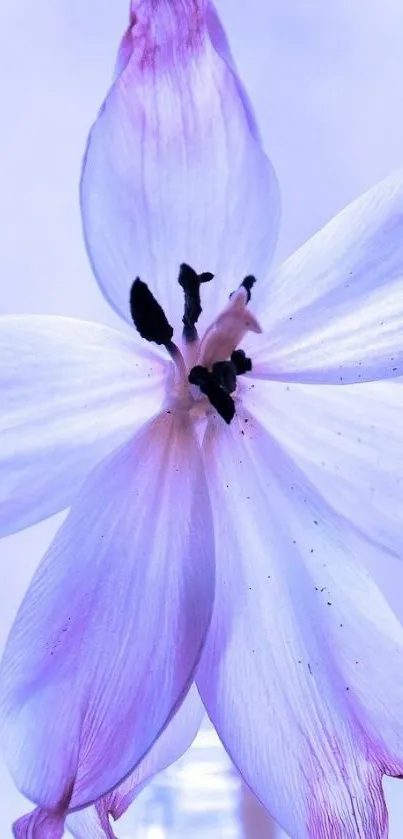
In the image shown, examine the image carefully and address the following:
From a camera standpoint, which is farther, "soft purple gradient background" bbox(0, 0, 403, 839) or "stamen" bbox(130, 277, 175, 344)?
"soft purple gradient background" bbox(0, 0, 403, 839)

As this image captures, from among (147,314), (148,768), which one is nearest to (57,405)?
(147,314)

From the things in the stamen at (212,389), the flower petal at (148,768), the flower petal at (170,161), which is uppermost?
the flower petal at (170,161)

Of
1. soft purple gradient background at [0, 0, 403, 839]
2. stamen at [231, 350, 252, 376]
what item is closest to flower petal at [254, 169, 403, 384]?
stamen at [231, 350, 252, 376]

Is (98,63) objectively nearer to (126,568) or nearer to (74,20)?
(74,20)

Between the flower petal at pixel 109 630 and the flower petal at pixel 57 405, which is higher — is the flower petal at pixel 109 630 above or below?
below

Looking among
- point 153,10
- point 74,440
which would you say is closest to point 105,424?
point 74,440

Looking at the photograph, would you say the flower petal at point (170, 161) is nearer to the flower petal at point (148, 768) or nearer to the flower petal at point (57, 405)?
the flower petal at point (57, 405)

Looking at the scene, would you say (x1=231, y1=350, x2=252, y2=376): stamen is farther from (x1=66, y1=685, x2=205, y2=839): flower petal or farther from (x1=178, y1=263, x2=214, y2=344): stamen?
(x1=66, y1=685, x2=205, y2=839): flower petal

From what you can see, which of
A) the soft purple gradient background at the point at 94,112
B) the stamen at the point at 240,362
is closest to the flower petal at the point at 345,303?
the stamen at the point at 240,362
